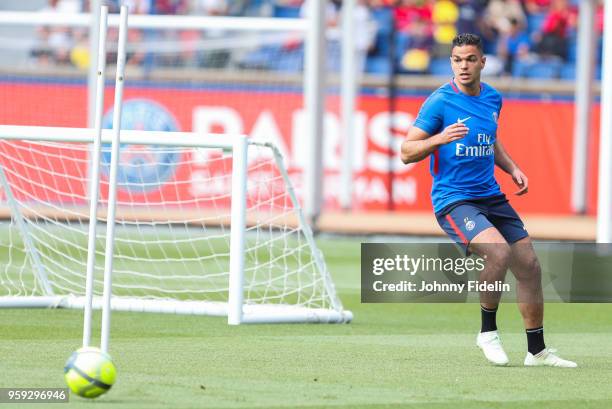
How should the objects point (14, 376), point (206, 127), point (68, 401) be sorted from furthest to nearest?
point (206, 127), point (14, 376), point (68, 401)

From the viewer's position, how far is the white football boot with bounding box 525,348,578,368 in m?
8.06

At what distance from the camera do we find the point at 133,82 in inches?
870

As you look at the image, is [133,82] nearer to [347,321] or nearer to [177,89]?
[177,89]

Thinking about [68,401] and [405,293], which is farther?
[405,293]

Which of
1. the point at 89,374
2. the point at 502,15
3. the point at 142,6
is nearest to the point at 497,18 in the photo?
the point at 502,15

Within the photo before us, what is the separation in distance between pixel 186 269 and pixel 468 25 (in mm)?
11165

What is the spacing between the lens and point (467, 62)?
805 cm

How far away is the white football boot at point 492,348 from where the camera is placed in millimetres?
8055

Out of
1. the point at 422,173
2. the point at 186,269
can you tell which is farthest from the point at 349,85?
the point at 186,269

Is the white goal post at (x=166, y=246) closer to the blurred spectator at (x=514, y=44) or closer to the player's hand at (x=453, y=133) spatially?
the player's hand at (x=453, y=133)

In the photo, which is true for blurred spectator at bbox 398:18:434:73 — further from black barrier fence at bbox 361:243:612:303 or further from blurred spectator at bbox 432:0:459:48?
black barrier fence at bbox 361:243:612:303

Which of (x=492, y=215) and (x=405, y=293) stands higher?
(x=492, y=215)

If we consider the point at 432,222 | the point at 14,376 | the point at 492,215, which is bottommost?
the point at 432,222

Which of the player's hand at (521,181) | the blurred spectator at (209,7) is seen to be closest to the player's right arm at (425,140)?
the player's hand at (521,181)
